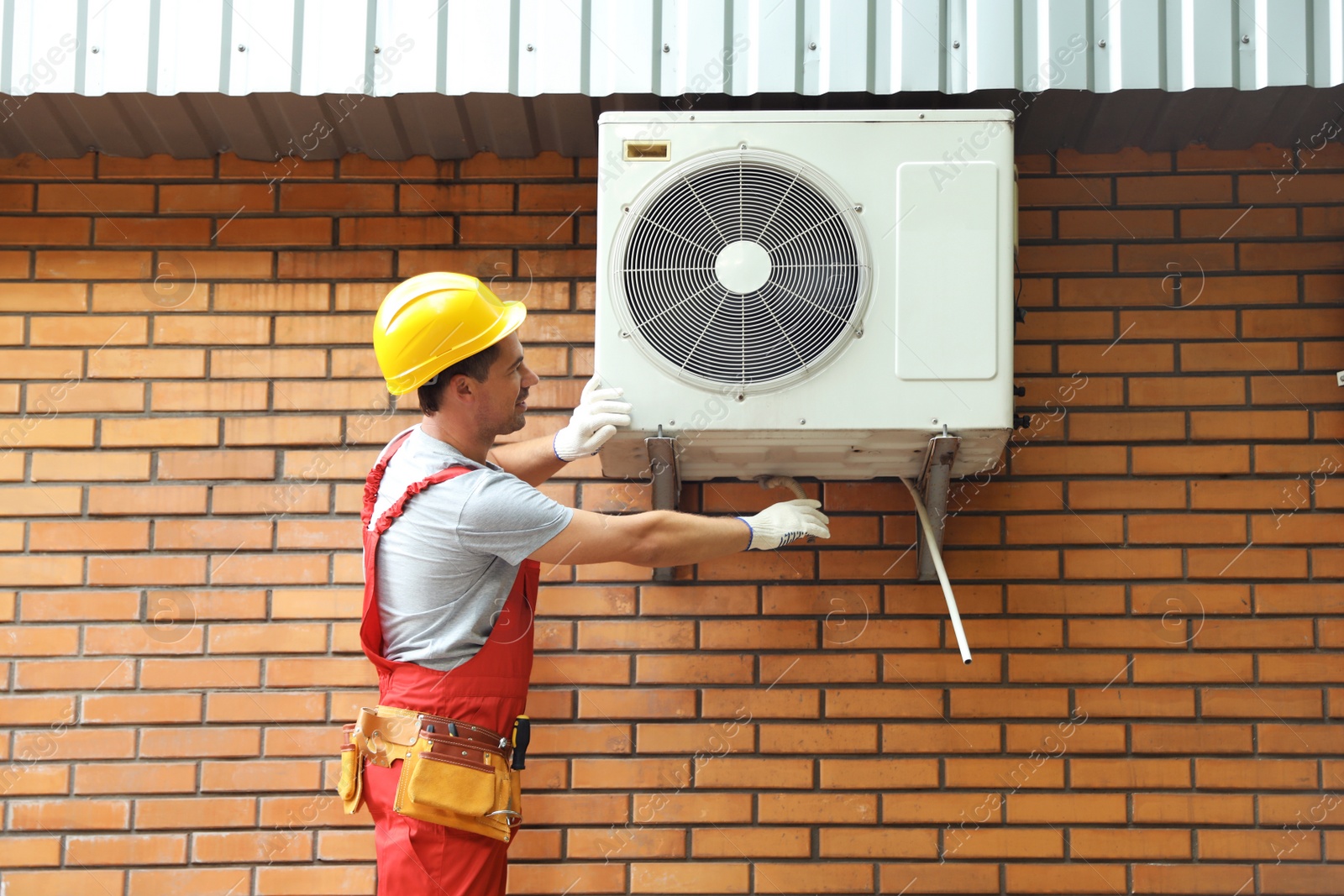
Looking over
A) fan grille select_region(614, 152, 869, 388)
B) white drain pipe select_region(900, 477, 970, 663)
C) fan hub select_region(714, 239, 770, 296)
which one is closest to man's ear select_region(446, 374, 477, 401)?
fan grille select_region(614, 152, 869, 388)

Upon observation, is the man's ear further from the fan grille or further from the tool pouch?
the tool pouch

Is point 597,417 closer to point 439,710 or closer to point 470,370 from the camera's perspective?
point 470,370

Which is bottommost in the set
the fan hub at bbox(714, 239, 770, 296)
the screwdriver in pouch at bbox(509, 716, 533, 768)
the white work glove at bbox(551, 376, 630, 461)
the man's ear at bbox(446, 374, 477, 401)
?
the screwdriver in pouch at bbox(509, 716, 533, 768)

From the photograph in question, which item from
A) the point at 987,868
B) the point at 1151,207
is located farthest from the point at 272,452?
the point at 1151,207

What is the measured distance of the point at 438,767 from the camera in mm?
2045

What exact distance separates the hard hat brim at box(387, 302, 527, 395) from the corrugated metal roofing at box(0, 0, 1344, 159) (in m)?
0.59

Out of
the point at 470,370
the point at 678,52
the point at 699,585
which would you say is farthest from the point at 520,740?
the point at 678,52

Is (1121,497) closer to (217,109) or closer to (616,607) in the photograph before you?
(616,607)

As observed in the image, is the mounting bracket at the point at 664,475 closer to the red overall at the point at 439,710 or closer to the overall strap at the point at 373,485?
the red overall at the point at 439,710

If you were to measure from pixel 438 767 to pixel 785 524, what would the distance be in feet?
2.94

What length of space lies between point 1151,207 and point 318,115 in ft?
7.14

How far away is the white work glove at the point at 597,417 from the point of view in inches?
83.0

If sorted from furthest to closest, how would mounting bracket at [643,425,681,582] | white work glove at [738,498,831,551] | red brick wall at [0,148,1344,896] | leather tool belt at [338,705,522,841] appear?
red brick wall at [0,148,1344,896], white work glove at [738,498,831,551], mounting bracket at [643,425,681,582], leather tool belt at [338,705,522,841]

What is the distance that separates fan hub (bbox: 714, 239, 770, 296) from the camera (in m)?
2.08
